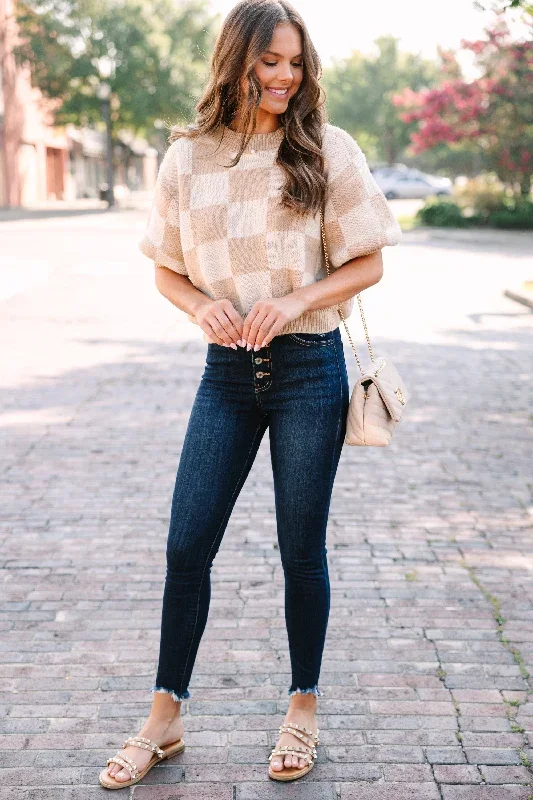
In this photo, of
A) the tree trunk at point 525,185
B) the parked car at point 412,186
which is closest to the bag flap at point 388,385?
the tree trunk at point 525,185

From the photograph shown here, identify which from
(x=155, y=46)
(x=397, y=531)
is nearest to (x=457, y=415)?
(x=397, y=531)

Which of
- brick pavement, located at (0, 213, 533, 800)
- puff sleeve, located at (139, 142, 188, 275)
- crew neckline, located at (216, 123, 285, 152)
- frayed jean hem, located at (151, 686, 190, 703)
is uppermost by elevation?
crew neckline, located at (216, 123, 285, 152)

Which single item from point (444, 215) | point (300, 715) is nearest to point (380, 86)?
point (444, 215)

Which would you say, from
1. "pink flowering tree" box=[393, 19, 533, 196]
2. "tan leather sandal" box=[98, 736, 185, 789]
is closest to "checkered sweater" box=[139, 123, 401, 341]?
"tan leather sandal" box=[98, 736, 185, 789]

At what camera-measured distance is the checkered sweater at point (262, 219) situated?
245 centimetres

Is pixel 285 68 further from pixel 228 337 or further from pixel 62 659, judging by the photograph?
pixel 62 659

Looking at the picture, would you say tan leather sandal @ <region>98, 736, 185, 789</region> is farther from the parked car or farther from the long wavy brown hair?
the parked car

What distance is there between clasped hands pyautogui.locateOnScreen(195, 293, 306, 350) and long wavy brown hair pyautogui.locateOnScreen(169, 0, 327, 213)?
252mm

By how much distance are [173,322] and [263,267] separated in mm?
9219

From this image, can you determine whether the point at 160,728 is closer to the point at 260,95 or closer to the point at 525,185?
the point at 260,95

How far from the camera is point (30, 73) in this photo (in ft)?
134

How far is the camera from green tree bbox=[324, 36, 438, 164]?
61.8 meters

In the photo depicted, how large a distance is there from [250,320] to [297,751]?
1.26m

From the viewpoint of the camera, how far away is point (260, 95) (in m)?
2.42
